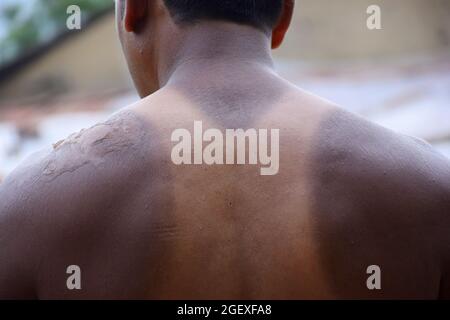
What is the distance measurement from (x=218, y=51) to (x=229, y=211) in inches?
11.1

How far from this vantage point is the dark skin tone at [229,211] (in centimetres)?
108

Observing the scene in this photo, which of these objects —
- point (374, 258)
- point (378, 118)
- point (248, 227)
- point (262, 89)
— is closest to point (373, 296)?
point (374, 258)

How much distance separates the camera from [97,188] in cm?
112

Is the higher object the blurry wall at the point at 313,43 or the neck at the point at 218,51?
the blurry wall at the point at 313,43

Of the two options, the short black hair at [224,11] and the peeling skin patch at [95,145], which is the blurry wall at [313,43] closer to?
the short black hair at [224,11]

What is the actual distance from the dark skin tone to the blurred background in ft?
8.90

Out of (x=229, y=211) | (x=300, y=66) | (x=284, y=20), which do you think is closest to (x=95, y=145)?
(x=229, y=211)

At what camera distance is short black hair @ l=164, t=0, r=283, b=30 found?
50.0 inches

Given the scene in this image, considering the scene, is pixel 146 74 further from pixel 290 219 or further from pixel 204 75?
pixel 290 219

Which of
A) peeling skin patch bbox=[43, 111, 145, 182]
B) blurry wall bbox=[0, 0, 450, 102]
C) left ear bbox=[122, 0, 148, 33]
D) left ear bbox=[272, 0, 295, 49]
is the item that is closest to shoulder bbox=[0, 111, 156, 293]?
peeling skin patch bbox=[43, 111, 145, 182]

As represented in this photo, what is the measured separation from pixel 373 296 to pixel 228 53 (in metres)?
0.42

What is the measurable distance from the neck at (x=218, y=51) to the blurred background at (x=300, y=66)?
2655 mm

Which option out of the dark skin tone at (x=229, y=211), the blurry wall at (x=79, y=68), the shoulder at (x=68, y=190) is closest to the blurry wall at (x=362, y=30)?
the blurry wall at (x=79, y=68)
